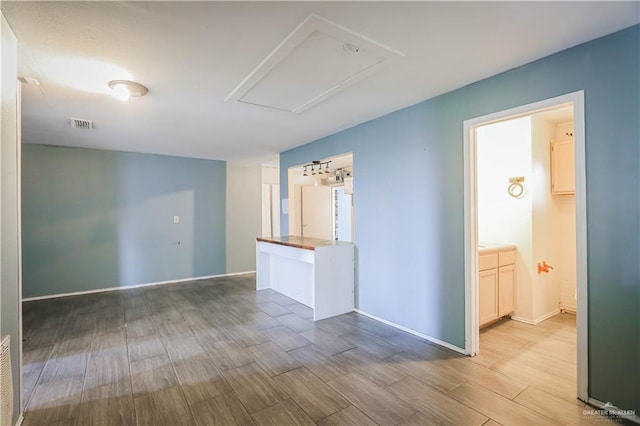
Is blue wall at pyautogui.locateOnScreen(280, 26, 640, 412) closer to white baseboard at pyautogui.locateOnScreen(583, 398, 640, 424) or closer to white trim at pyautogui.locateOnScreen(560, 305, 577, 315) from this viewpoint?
white baseboard at pyautogui.locateOnScreen(583, 398, 640, 424)

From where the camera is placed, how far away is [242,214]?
6.25 metres

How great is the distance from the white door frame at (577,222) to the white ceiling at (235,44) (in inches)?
13.8

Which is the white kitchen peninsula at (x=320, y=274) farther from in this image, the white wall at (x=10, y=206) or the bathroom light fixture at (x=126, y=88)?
the white wall at (x=10, y=206)

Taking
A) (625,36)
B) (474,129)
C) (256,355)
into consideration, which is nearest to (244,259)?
(256,355)

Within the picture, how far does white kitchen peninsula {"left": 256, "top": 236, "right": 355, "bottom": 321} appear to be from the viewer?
342 cm

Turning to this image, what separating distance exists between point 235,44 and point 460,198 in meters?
2.15

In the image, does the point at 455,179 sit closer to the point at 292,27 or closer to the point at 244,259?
the point at 292,27

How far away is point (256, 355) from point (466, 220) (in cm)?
219

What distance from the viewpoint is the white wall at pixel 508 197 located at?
133 inches

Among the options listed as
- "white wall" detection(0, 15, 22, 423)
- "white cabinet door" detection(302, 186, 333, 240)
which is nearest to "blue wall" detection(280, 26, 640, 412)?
"white cabinet door" detection(302, 186, 333, 240)

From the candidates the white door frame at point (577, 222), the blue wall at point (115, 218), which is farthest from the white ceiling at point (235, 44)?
the blue wall at point (115, 218)

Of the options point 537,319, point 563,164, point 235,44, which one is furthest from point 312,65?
point 537,319

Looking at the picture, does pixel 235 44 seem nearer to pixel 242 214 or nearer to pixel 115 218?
pixel 115 218

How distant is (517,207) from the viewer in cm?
348
